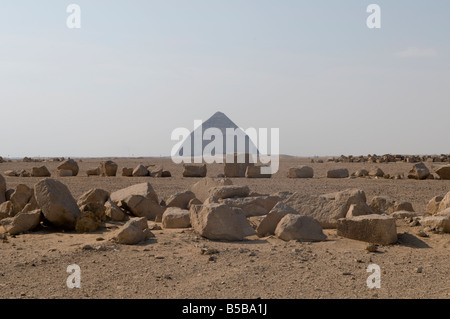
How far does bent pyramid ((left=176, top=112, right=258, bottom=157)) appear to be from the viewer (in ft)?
365

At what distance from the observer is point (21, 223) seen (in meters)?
6.50

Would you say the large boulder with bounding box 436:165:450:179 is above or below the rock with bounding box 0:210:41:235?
above

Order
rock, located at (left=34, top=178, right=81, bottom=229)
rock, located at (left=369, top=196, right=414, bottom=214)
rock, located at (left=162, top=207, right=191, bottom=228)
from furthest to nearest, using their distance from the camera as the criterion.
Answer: rock, located at (left=369, top=196, right=414, bottom=214) → rock, located at (left=162, top=207, right=191, bottom=228) → rock, located at (left=34, top=178, right=81, bottom=229)

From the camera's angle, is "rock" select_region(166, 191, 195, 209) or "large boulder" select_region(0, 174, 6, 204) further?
"large boulder" select_region(0, 174, 6, 204)

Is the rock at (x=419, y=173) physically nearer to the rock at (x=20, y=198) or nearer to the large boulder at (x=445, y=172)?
the large boulder at (x=445, y=172)

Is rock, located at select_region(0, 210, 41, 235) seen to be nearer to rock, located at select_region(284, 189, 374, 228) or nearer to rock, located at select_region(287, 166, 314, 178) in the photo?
rock, located at select_region(284, 189, 374, 228)

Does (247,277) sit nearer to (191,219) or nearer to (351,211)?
(191,219)

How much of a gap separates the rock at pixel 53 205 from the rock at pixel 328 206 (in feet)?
10.3

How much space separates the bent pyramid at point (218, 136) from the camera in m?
111

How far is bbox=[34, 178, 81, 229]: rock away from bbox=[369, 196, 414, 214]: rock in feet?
15.7

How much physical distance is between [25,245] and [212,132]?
371 feet

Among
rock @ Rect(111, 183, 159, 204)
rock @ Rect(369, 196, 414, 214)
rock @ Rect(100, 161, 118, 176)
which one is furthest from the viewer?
rock @ Rect(100, 161, 118, 176)

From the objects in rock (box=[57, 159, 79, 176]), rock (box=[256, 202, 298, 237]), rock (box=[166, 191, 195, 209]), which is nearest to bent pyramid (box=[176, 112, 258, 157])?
rock (box=[57, 159, 79, 176])
